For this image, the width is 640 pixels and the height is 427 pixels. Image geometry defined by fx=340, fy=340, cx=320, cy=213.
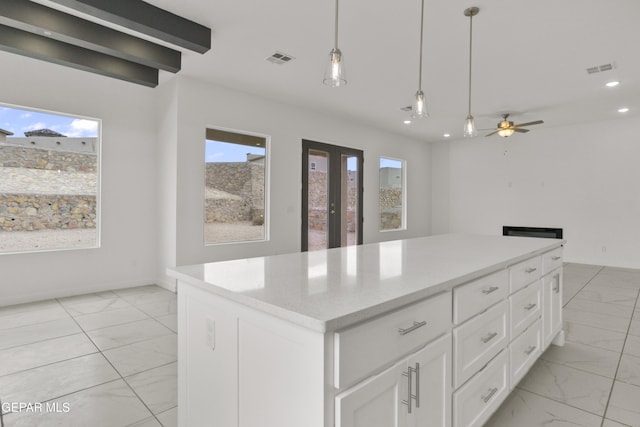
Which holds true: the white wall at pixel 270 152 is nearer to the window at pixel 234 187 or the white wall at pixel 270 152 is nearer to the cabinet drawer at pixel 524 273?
the window at pixel 234 187

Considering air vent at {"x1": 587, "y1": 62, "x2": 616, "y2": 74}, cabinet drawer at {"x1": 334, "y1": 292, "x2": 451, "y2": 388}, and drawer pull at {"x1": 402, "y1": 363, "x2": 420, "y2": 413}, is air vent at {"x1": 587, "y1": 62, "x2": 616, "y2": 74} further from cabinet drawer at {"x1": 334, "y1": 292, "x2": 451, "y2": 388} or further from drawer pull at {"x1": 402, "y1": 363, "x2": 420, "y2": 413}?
drawer pull at {"x1": 402, "y1": 363, "x2": 420, "y2": 413}

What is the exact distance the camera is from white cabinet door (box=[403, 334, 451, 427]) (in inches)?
46.6

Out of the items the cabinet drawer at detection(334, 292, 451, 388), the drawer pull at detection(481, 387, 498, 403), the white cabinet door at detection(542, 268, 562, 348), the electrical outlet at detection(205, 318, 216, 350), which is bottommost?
the drawer pull at detection(481, 387, 498, 403)

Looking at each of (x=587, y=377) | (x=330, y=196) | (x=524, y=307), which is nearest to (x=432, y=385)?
(x=524, y=307)

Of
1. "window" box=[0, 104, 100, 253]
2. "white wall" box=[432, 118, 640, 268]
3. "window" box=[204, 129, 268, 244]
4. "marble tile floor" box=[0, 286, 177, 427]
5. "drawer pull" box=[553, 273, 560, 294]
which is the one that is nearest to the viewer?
"marble tile floor" box=[0, 286, 177, 427]

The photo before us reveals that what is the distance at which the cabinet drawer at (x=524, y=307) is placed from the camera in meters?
1.90

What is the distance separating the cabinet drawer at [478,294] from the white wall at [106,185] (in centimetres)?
454

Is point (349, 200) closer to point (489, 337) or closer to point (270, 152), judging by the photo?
point (270, 152)

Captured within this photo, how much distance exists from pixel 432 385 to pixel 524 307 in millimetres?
1136

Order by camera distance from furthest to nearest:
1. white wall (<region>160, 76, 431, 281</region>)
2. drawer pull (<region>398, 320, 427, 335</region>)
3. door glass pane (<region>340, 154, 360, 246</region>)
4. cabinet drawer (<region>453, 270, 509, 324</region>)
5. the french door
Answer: door glass pane (<region>340, 154, 360, 246</region>), the french door, white wall (<region>160, 76, 431, 281</region>), cabinet drawer (<region>453, 270, 509, 324</region>), drawer pull (<region>398, 320, 427, 335</region>)

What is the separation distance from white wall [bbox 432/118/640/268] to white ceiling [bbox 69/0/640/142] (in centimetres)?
122

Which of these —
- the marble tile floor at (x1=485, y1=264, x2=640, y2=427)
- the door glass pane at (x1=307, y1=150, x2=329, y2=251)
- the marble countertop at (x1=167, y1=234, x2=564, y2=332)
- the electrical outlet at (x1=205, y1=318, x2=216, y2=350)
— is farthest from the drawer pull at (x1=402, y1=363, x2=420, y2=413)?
the door glass pane at (x1=307, y1=150, x2=329, y2=251)

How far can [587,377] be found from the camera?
2.31 meters

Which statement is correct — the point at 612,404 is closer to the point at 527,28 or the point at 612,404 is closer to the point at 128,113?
the point at 527,28
